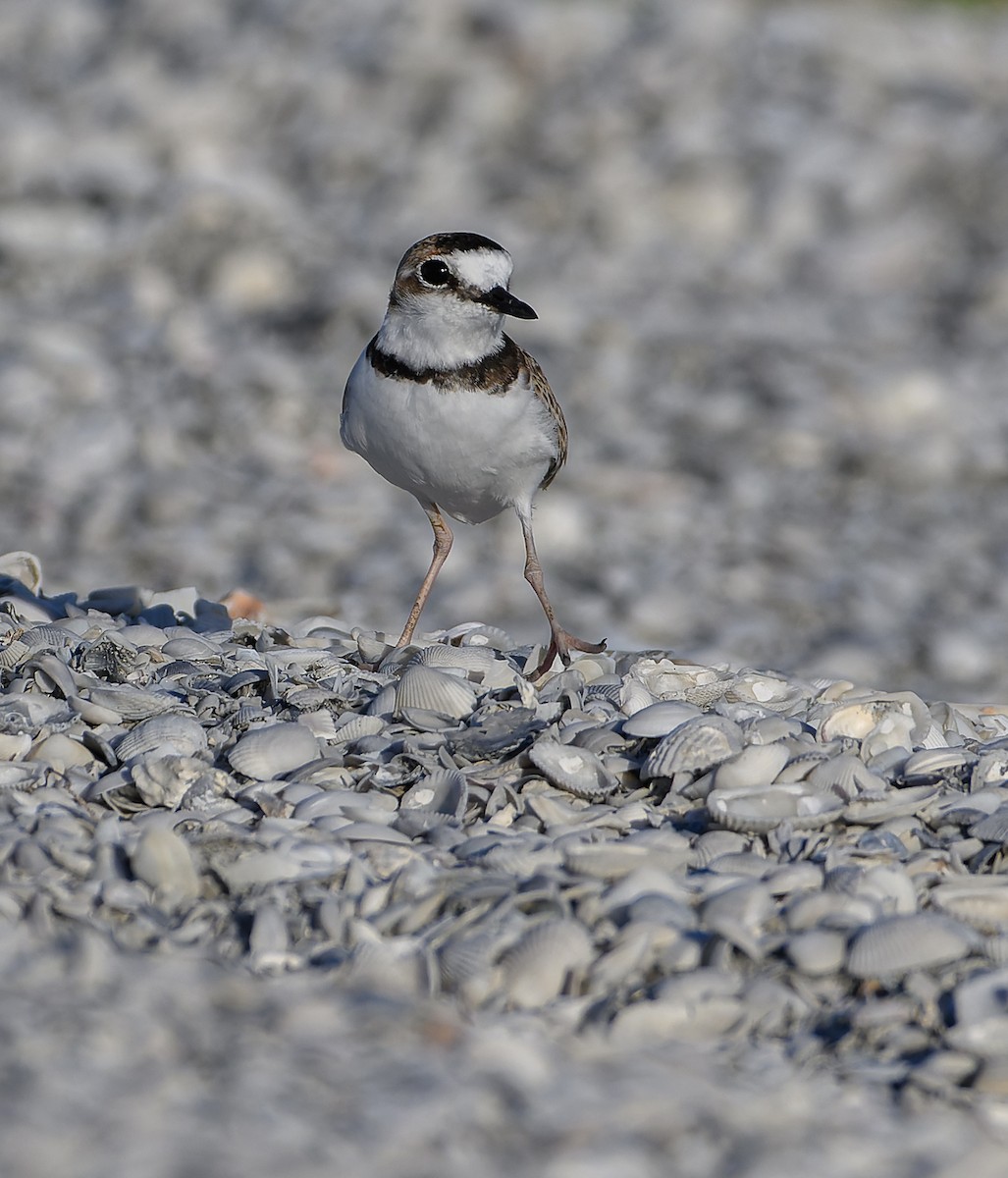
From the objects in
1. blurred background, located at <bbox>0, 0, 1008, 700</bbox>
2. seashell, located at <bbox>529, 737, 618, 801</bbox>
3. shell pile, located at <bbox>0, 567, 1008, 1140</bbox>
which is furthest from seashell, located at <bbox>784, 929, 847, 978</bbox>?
blurred background, located at <bbox>0, 0, 1008, 700</bbox>

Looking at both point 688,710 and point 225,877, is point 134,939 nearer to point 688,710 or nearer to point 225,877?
point 225,877

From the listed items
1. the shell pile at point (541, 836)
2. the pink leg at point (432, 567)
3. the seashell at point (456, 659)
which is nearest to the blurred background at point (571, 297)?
the pink leg at point (432, 567)

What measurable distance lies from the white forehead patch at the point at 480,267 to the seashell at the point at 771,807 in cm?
151

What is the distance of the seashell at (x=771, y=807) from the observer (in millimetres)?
2994

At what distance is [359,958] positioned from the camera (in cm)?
250

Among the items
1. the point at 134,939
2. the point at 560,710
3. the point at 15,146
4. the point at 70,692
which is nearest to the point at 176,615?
the point at 70,692

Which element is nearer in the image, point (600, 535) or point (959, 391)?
point (600, 535)

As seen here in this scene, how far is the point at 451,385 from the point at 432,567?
0.81 metres

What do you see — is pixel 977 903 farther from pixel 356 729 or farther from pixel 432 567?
pixel 432 567

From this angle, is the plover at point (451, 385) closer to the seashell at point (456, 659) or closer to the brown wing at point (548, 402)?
the brown wing at point (548, 402)

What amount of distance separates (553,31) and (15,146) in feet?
12.2

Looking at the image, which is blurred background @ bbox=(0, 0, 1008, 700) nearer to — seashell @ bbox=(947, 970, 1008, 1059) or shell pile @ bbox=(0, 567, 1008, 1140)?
shell pile @ bbox=(0, 567, 1008, 1140)

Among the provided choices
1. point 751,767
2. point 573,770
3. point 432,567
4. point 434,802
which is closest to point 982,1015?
point 751,767

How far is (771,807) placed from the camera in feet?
10.0
